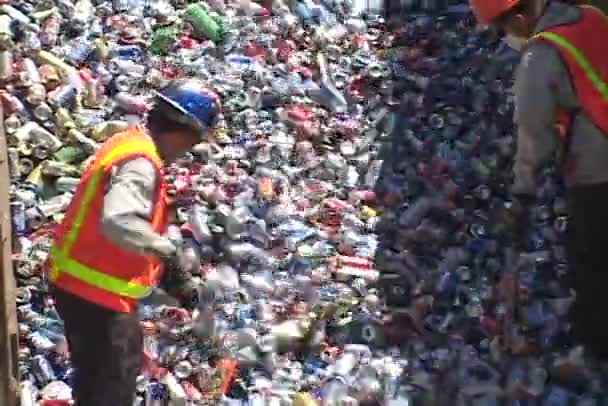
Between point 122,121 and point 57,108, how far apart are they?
38cm

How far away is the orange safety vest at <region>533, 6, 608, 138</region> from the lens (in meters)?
4.11

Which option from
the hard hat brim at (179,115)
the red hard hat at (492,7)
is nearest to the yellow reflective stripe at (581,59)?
the red hard hat at (492,7)

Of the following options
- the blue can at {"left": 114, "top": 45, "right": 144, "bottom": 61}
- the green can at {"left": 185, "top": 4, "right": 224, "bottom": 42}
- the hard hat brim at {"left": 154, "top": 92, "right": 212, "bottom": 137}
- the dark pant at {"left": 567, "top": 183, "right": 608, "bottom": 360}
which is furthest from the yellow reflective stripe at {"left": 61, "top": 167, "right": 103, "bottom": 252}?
the green can at {"left": 185, "top": 4, "right": 224, "bottom": 42}

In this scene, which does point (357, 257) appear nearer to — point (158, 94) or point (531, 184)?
point (531, 184)

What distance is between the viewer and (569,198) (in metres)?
4.43

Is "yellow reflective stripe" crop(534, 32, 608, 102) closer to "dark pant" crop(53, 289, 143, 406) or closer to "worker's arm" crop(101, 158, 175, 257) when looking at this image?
"worker's arm" crop(101, 158, 175, 257)

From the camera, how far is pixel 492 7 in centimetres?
412

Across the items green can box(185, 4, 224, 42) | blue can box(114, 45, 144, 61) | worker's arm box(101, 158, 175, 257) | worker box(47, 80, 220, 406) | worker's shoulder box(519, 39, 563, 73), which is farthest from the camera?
green can box(185, 4, 224, 42)

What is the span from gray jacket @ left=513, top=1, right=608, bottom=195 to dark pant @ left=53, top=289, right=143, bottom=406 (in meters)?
1.67

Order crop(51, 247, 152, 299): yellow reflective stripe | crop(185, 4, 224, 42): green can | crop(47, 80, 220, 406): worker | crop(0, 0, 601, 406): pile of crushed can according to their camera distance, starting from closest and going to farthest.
Answer: 1. crop(47, 80, 220, 406): worker
2. crop(51, 247, 152, 299): yellow reflective stripe
3. crop(0, 0, 601, 406): pile of crushed can
4. crop(185, 4, 224, 42): green can

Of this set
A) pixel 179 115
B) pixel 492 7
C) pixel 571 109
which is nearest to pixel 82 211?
pixel 179 115

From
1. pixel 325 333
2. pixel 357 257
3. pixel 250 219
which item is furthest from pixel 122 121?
pixel 325 333

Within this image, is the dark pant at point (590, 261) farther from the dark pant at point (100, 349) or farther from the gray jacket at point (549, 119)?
the dark pant at point (100, 349)

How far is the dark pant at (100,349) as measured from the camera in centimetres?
350
